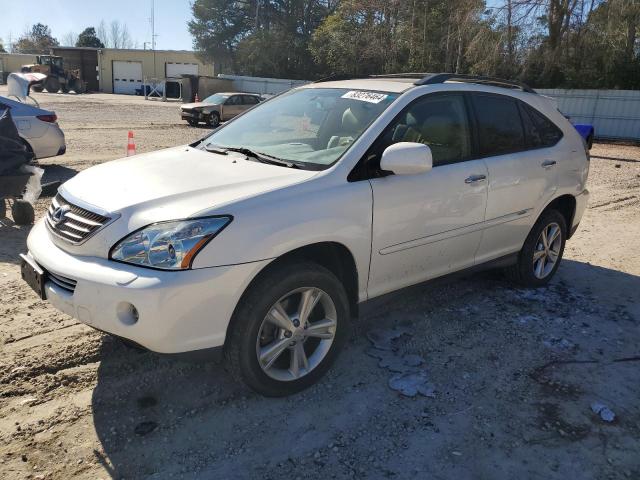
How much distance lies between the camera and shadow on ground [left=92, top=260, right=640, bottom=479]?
2781mm

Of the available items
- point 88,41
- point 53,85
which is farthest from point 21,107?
point 88,41

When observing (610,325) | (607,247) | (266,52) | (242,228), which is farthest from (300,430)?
(266,52)

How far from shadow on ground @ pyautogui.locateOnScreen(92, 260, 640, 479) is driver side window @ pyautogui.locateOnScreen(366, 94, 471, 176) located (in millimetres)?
972

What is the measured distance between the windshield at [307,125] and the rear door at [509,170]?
3.32ft

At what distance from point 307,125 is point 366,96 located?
1.56ft

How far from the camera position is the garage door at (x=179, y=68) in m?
60.1

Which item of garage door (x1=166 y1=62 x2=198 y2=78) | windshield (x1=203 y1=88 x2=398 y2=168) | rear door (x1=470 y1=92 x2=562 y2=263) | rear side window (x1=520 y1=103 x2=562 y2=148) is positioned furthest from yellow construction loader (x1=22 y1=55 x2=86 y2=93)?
rear door (x1=470 y1=92 x2=562 y2=263)

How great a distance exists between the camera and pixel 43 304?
434cm

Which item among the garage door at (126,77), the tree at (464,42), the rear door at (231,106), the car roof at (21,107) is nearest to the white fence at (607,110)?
the tree at (464,42)

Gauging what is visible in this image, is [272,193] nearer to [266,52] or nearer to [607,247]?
[607,247]

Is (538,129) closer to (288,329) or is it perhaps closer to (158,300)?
(288,329)

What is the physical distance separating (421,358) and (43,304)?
2.91 m

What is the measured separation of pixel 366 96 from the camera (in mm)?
3955

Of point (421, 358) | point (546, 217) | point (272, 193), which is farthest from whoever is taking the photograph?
point (546, 217)
